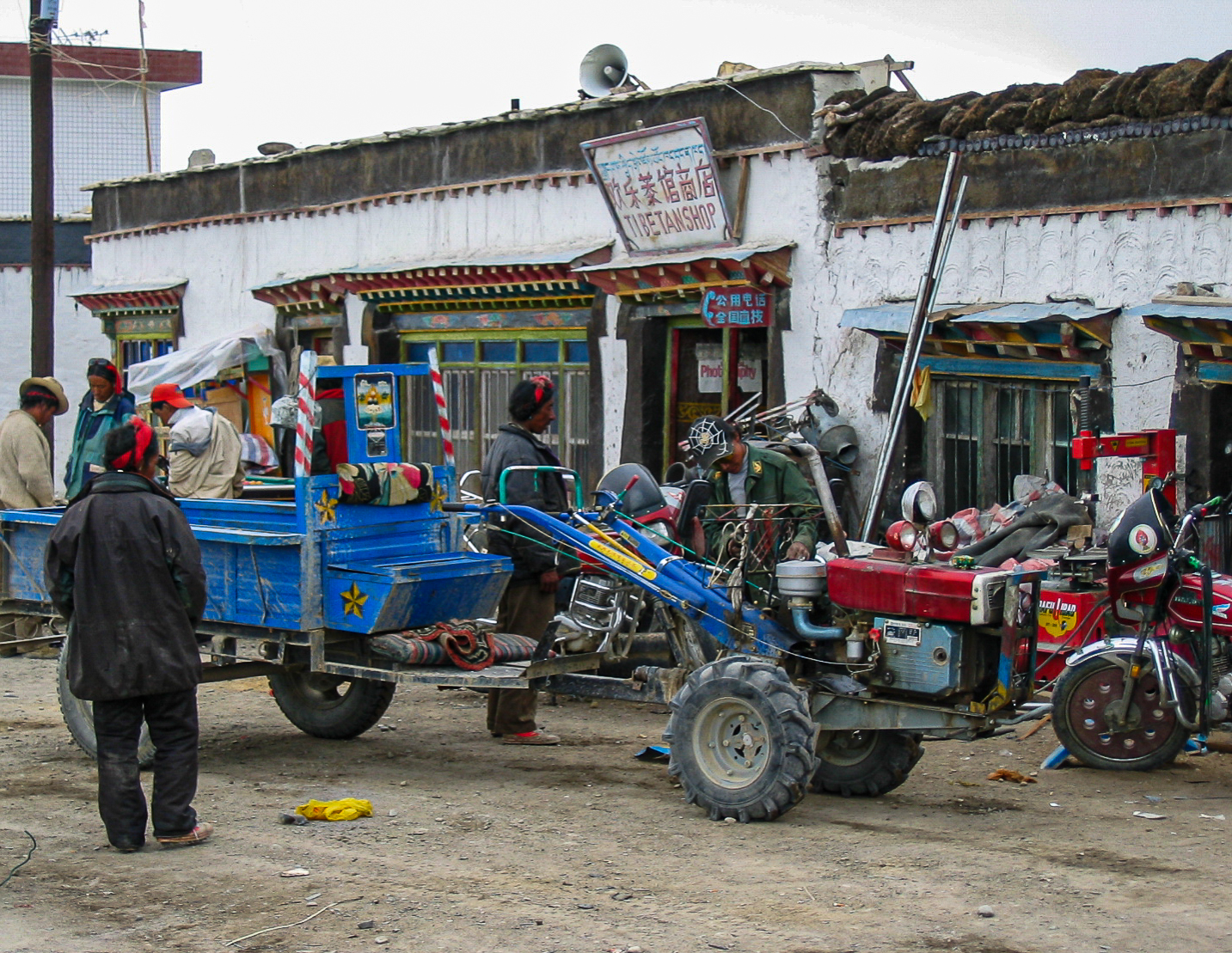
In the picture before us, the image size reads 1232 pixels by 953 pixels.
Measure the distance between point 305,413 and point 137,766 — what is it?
1.89m

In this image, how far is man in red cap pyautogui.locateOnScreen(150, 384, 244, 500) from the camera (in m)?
11.5

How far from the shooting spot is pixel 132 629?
245 inches

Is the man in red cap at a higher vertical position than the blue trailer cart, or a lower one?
higher

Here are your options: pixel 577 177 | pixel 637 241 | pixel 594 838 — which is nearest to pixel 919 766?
pixel 594 838

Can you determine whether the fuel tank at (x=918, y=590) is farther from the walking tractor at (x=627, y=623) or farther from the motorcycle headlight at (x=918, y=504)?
the motorcycle headlight at (x=918, y=504)

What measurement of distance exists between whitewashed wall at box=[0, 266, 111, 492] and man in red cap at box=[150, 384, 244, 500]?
13.5 m

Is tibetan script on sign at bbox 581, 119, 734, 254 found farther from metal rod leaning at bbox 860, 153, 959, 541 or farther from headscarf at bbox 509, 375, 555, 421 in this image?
headscarf at bbox 509, 375, 555, 421

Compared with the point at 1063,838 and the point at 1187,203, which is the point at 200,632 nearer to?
the point at 1063,838

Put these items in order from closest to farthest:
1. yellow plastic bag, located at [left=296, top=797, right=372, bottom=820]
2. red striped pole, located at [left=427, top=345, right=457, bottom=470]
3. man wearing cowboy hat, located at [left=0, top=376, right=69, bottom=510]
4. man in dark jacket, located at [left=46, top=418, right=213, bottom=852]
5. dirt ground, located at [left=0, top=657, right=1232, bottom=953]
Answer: dirt ground, located at [left=0, top=657, right=1232, bottom=953] < man in dark jacket, located at [left=46, top=418, right=213, bottom=852] < yellow plastic bag, located at [left=296, top=797, right=372, bottom=820] < red striped pole, located at [left=427, top=345, right=457, bottom=470] < man wearing cowboy hat, located at [left=0, top=376, right=69, bottom=510]

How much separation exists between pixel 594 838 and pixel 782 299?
6.88 metres

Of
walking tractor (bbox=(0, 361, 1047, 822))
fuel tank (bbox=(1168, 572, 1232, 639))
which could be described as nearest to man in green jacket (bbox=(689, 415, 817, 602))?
walking tractor (bbox=(0, 361, 1047, 822))

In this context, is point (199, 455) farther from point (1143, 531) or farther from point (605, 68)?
point (1143, 531)

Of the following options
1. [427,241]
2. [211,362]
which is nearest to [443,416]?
[427,241]

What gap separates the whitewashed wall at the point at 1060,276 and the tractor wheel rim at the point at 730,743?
446 cm
